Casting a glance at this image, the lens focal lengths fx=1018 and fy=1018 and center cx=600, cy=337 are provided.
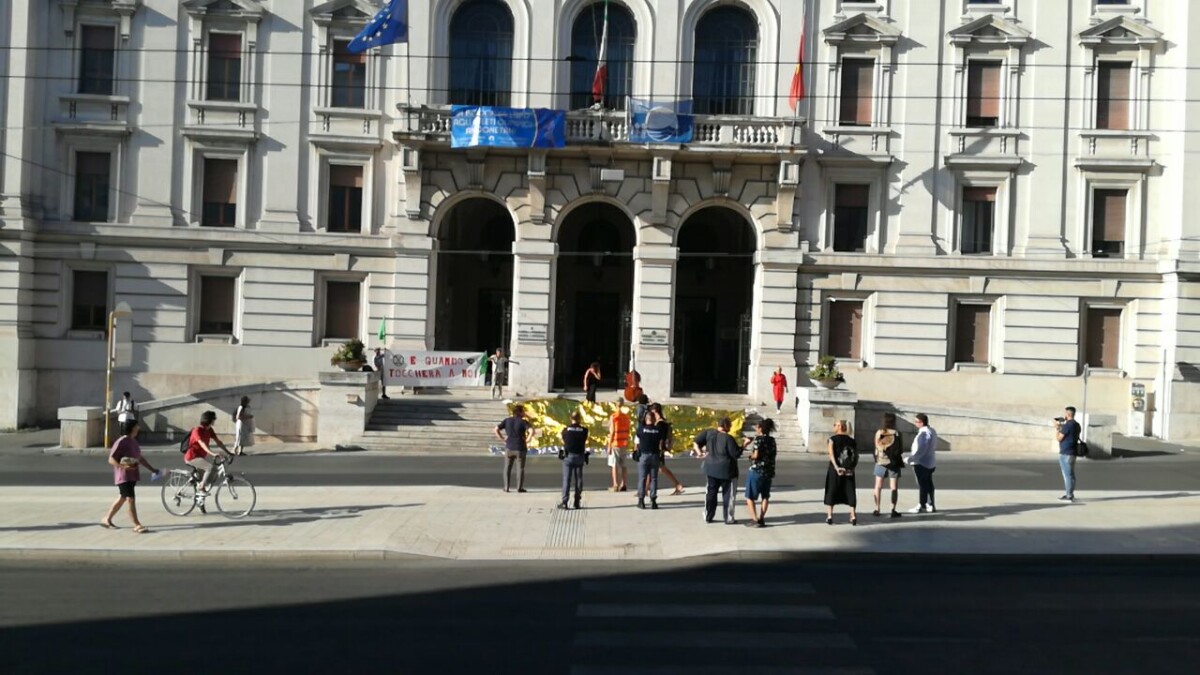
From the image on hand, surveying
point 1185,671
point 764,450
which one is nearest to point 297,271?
point 764,450

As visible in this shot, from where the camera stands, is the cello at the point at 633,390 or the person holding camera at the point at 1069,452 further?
the cello at the point at 633,390

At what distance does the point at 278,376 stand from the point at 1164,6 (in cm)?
3197

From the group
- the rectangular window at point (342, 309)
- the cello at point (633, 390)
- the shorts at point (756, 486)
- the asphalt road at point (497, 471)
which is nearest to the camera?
the shorts at point (756, 486)

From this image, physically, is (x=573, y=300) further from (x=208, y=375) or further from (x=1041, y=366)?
(x=1041, y=366)

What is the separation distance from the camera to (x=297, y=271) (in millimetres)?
34188

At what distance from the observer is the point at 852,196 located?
3469 cm

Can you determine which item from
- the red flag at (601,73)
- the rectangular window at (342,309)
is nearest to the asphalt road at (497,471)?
the rectangular window at (342,309)

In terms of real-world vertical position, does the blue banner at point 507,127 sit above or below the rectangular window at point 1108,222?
above

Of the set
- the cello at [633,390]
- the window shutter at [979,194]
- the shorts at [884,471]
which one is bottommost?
the shorts at [884,471]

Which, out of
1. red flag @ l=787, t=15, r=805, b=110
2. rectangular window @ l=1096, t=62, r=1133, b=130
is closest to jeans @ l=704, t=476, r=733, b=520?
red flag @ l=787, t=15, r=805, b=110

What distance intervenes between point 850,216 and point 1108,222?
859cm

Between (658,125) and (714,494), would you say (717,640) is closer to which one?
(714,494)

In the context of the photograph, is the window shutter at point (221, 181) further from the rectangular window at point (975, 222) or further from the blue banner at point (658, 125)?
the rectangular window at point (975, 222)

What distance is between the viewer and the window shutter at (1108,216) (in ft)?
112
